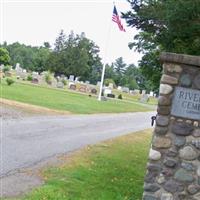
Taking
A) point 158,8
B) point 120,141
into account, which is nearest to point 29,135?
point 120,141

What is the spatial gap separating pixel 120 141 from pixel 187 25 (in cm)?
962

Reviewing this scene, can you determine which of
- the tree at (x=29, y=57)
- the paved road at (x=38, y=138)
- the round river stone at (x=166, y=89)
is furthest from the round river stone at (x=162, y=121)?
the tree at (x=29, y=57)

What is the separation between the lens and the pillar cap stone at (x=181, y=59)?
7.66 m

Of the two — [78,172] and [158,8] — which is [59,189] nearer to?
[78,172]

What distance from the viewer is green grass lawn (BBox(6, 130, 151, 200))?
29.3 ft

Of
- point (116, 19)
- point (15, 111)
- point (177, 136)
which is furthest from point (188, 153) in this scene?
point (116, 19)

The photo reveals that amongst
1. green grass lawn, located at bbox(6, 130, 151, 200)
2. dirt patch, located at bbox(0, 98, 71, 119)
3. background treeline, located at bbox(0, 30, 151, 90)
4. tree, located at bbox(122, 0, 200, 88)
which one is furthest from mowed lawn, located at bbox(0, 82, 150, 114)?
background treeline, located at bbox(0, 30, 151, 90)

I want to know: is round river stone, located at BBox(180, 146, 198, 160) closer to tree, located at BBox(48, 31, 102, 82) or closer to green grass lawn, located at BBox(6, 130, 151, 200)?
green grass lawn, located at BBox(6, 130, 151, 200)

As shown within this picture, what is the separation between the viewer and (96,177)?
1074cm

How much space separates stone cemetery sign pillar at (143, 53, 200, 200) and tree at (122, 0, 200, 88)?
2394 millimetres

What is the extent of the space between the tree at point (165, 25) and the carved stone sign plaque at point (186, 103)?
2.54 metres

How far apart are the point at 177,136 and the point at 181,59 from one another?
1151 mm

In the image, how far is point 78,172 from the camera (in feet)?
36.1

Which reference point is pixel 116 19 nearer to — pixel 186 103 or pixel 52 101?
pixel 52 101
